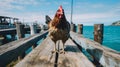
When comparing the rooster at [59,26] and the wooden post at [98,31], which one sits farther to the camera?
the wooden post at [98,31]

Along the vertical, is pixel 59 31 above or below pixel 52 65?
above

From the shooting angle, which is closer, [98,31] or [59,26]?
[59,26]

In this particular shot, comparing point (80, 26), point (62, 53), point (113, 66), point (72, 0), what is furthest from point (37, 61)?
point (72, 0)

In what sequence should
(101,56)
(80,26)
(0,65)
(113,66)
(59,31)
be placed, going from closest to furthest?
1. (113,66)
2. (0,65)
3. (101,56)
4. (59,31)
5. (80,26)

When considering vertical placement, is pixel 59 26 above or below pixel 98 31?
above

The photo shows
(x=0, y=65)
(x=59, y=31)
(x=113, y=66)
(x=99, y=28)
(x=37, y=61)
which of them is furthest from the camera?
(x=99, y=28)

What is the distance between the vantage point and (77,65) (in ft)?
11.7

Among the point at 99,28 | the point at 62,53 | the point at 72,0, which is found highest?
the point at 72,0

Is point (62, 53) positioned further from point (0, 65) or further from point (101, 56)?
point (0, 65)

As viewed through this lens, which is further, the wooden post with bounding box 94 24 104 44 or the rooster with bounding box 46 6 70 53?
the wooden post with bounding box 94 24 104 44

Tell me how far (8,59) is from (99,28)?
450 centimetres

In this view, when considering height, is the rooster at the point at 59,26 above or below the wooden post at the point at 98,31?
above

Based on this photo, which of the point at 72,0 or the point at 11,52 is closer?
the point at 11,52

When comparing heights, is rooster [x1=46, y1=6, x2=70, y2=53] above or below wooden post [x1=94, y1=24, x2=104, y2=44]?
above
